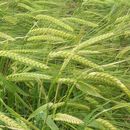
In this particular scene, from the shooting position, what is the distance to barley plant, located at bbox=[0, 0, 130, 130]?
127 cm

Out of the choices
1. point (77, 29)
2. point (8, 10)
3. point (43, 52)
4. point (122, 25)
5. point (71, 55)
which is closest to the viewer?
point (71, 55)

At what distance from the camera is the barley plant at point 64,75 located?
1.27m

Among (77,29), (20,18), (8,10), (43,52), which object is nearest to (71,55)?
(43,52)

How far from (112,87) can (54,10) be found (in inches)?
37.8

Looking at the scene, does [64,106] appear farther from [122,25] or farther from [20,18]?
[20,18]

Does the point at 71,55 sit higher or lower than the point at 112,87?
higher

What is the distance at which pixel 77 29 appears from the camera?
2.04m

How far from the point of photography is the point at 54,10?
238cm

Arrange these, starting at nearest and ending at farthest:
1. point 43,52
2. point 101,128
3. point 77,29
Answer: point 101,128 < point 43,52 < point 77,29

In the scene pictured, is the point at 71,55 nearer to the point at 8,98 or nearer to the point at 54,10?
the point at 8,98

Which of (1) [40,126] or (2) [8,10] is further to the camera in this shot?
(2) [8,10]

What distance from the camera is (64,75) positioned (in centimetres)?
148

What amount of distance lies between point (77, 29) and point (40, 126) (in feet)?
2.80

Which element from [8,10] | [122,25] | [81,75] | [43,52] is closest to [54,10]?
[8,10]
